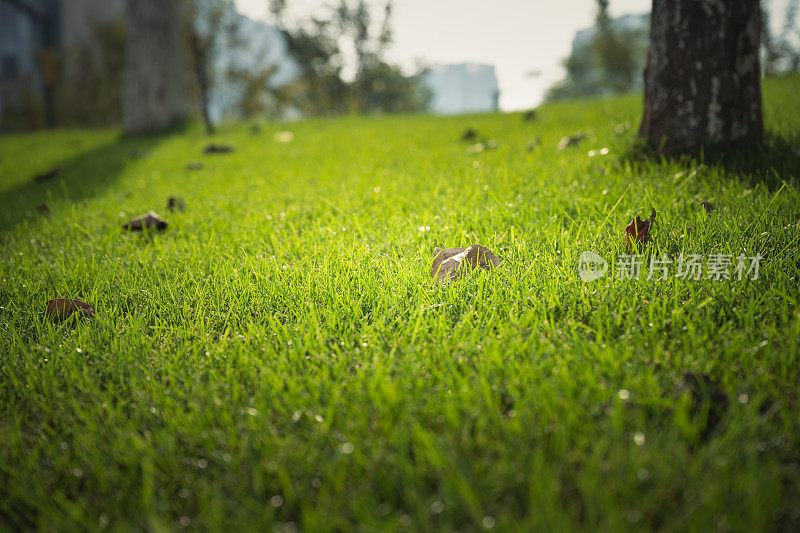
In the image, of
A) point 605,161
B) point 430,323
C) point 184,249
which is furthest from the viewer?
point 605,161

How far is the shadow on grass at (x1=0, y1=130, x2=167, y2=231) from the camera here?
10.6 ft

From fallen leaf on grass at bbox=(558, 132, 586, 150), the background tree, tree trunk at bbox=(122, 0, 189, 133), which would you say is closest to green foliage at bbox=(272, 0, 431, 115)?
the background tree

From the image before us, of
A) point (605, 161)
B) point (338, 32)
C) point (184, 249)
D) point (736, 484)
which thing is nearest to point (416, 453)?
point (736, 484)

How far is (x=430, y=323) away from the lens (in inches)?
55.7

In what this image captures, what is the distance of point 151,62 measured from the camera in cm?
977

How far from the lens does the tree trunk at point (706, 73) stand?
8.90 ft

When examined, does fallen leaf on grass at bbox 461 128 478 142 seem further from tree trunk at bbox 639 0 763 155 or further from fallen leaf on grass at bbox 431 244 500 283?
fallen leaf on grass at bbox 431 244 500 283

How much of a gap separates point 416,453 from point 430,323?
53 centimetres

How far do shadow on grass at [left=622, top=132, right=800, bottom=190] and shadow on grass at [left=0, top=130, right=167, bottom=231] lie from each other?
4.00 meters

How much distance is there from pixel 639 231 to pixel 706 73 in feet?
5.47

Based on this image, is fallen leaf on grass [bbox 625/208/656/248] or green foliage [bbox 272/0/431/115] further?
green foliage [bbox 272/0/431/115]

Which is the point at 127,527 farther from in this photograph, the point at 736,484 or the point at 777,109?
the point at 777,109

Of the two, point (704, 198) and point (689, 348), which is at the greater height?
point (704, 198)

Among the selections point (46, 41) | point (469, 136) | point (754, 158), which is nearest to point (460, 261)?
point (754, 158)
